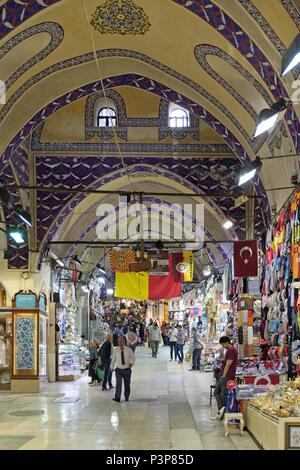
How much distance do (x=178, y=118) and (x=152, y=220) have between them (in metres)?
8.53

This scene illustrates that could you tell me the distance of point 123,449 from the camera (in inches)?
287

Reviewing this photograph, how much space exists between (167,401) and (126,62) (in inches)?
235

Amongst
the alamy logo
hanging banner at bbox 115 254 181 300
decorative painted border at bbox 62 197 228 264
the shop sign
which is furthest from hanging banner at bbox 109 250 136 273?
the shop sign

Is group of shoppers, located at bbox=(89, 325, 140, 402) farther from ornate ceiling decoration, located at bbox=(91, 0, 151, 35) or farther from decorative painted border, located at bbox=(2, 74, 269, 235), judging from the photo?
ornate ceiling decoration, located at bbox=(91, 0, 151, 35)

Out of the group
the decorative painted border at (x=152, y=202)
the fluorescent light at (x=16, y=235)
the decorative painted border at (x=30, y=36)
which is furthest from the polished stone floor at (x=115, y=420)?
the decorative painted border at (x=30, y=36)

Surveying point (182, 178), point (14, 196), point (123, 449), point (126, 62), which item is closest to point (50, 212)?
point (14, 196)

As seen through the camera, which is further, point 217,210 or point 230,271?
point 230,271

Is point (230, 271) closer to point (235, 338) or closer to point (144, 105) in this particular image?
point (235, 338)

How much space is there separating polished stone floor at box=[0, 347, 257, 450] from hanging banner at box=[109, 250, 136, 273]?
319 centimetres

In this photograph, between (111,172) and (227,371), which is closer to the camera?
(227,371)

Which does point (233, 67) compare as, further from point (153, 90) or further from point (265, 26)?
point (153, 90)

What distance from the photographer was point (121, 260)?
17859 millimetres

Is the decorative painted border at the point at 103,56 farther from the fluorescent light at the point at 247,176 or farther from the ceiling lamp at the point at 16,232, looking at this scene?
the fluorescent light at the point at 247,176

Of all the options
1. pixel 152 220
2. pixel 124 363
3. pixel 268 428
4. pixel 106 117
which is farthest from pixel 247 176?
pixel 152 220
